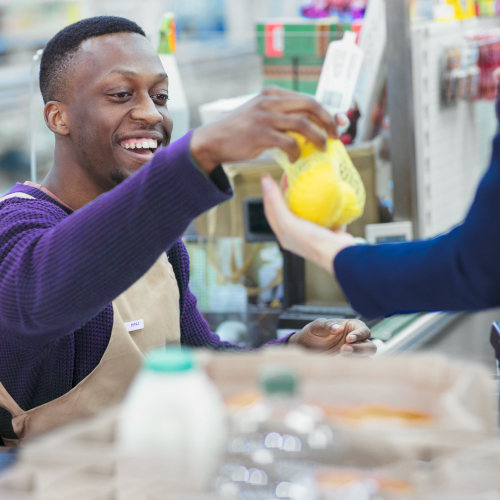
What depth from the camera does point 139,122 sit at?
1.64 metres

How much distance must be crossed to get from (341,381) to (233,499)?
289 millimetres

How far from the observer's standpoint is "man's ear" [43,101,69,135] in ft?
5.49

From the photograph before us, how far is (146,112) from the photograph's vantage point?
1629mm

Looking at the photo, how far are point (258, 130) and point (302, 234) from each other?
16 cm

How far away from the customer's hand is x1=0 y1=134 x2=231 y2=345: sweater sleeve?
72mm

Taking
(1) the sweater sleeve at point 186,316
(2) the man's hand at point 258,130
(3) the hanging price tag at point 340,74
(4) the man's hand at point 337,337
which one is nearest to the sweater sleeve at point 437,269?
(2) the man's hand at point 258,130

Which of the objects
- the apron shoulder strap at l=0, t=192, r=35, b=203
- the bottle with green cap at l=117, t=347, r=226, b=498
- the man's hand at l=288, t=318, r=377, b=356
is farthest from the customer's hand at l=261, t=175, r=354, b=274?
the apron shoulder strap at l=0, t=192, r=35, b=203

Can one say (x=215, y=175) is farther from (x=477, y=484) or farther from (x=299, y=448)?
(x=477, y=484)

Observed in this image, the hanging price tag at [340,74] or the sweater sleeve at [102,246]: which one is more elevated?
the hanging price tag at [340,74]

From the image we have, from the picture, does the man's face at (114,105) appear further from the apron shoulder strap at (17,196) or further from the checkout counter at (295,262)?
the checkout counter at (295,262)

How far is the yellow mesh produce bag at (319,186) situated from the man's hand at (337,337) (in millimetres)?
586

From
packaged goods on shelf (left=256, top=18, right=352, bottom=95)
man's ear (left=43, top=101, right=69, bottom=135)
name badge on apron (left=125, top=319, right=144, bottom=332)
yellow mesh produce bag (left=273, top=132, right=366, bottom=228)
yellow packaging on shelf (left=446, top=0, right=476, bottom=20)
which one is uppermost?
yellow packaging on shelf (left=446, top=0, right=476, bottom=20)

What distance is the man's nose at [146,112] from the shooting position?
1.62 m

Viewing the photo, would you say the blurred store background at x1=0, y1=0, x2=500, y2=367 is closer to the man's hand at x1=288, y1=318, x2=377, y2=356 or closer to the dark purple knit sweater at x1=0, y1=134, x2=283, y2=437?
the man's hand at x1=288, y1=318, x2=377, y2=356
